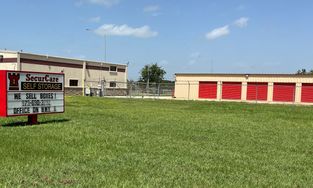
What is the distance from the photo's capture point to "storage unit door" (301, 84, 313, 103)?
4944cm

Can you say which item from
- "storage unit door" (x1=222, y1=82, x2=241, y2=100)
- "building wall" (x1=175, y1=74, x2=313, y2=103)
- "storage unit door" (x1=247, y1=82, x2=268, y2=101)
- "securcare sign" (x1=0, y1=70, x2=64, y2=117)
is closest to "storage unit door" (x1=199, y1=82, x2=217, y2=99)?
"building wall" (x1=175, y1=74, x2=313, y2=103)

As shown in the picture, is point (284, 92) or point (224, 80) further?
point (224, 80)

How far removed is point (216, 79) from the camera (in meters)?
55.9

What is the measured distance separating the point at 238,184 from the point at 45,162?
344 cm

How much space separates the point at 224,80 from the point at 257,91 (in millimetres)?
4606

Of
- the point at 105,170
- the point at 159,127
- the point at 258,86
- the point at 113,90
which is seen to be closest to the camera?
the point at 105,170

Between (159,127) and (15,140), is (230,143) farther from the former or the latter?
(15,140)

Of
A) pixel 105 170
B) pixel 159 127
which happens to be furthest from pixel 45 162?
pixel 159 127

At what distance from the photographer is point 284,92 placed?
51.4 metres

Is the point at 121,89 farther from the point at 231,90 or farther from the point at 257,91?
the point at 257,91

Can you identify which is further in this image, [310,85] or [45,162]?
[310,85]

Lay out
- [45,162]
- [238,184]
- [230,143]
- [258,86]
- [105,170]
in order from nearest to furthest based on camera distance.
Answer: [238,184]
[105,170]
[45,162]
[230,143]
[258,86]

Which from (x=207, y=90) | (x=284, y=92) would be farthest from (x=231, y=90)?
(x=284, y=92)

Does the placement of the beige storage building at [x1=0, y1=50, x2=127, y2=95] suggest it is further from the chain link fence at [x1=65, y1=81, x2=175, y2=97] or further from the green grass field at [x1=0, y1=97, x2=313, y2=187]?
the green grass field at [x1=0, y1=97, x2=313, y2=187]
